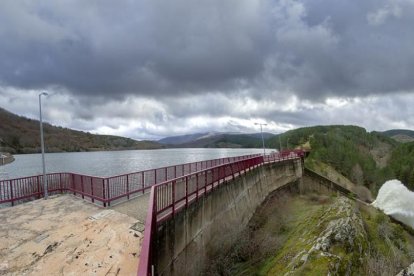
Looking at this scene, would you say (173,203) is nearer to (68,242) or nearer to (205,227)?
(205,227)

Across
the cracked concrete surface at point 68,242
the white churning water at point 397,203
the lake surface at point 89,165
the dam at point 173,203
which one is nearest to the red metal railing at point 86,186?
the dam at point 173,203

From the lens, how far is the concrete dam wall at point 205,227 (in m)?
9.63

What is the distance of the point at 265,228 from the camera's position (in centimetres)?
2042

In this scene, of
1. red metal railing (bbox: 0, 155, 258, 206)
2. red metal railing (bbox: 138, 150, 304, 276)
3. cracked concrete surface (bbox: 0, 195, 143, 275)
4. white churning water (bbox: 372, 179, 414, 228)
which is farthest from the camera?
white churning water (bbox: 372, 179, 414, 228)

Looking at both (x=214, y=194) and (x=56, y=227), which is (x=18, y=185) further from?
(x=214, y=194)

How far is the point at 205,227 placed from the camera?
13.3 m

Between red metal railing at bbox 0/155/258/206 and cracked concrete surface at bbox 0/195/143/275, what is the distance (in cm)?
117

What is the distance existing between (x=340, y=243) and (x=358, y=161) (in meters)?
94.6

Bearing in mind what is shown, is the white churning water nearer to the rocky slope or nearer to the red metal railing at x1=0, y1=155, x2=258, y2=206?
the rocky slope

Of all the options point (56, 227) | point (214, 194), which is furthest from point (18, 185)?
point (214, 194)

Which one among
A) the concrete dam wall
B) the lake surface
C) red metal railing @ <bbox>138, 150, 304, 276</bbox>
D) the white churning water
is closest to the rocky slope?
the concrete dam wall

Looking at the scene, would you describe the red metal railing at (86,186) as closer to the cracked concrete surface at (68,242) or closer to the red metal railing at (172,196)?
the cracked concrete surface at (68,242)

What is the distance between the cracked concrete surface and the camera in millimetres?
8484

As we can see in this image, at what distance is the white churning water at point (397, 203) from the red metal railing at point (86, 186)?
31.1 metres
